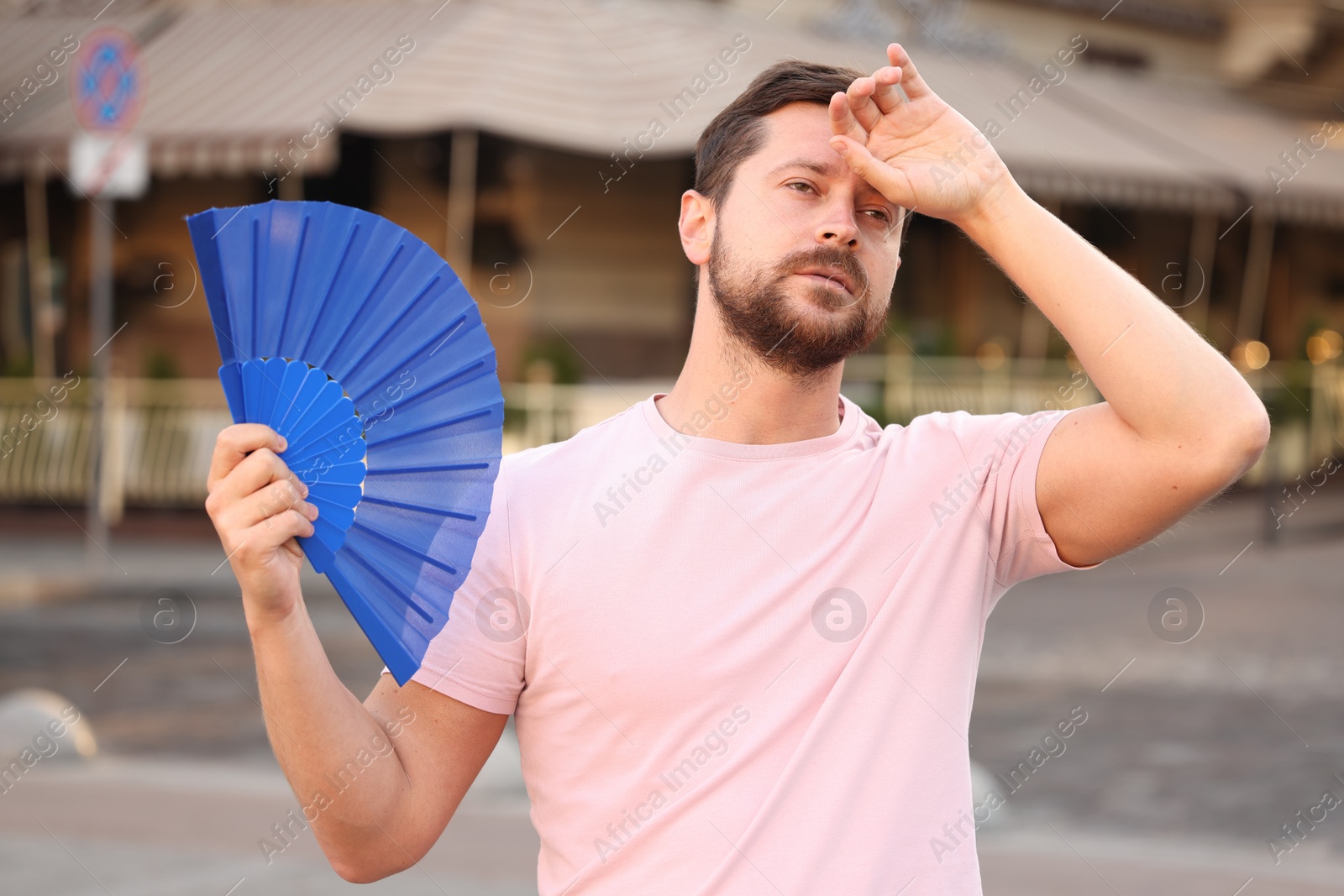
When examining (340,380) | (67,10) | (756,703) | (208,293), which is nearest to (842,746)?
(756,703)

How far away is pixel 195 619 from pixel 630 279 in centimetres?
802

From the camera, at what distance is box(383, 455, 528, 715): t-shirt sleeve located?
203cm

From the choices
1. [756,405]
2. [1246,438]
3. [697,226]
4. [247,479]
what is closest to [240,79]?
[697,226]

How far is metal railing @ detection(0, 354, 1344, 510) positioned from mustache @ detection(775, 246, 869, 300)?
13.1 metres

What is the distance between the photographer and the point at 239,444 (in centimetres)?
177

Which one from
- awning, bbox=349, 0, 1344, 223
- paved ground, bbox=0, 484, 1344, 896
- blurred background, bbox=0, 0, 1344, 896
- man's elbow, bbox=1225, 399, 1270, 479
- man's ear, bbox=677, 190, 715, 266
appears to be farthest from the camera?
awning, bbox=349, 0, 1344, 223

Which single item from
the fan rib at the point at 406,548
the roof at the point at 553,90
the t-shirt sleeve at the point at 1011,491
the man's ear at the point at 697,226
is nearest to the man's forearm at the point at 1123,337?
the t-shirt sleeve at the point at 1011,491

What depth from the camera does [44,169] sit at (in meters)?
16.5

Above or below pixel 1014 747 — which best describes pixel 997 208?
above

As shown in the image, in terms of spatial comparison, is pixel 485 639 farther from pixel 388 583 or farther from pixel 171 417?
pixel 171 417

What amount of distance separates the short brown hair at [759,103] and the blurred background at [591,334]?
3327 mm

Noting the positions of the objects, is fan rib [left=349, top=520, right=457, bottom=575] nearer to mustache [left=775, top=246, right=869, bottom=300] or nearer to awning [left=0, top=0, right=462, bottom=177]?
mustache [left=775, top=246, right=869, bottom=300]

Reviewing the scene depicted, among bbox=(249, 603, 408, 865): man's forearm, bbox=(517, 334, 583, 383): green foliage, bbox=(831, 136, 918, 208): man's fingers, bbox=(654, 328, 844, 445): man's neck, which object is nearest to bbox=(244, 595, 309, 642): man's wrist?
bbox=(249, 603, 408, 865): man's forearm

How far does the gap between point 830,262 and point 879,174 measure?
0.13 meters
